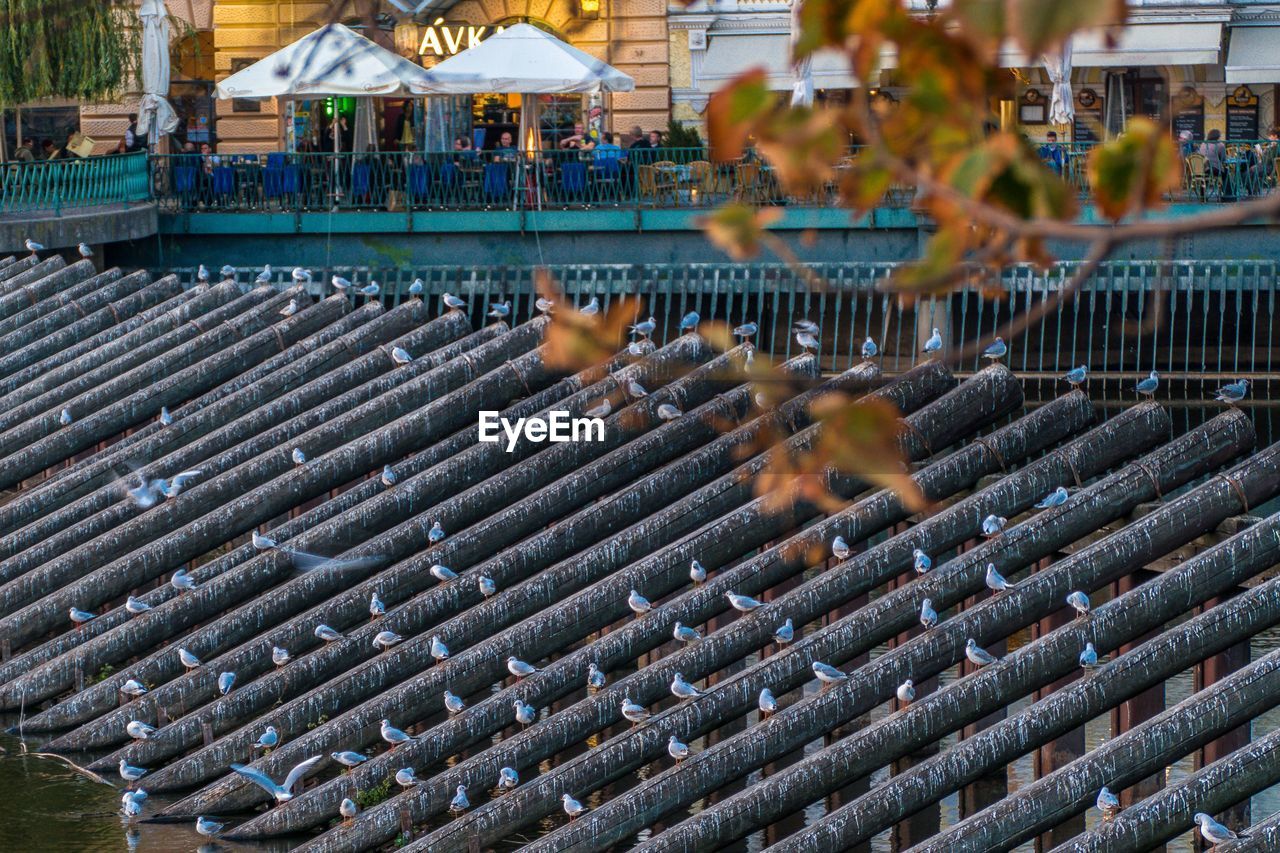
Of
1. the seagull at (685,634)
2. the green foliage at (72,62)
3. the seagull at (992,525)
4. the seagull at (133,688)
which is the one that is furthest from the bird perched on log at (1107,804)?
the green foliage at (72,62)

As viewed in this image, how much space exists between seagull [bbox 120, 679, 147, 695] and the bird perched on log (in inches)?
258

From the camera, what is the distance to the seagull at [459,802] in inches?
461

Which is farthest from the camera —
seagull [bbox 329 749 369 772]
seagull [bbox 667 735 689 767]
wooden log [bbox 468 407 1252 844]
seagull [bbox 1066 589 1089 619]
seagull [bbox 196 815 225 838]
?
seagull [bbox 329 749 369 772]

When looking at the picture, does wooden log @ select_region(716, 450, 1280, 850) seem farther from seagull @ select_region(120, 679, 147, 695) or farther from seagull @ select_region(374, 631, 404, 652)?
seagull @ select_region(120, 679, 147, 695)

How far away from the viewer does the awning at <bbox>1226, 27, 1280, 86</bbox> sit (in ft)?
104

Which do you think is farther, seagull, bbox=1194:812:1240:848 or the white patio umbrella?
the white patio umbrella

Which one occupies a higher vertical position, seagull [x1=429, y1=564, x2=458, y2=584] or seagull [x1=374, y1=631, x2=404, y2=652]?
seagull [x1=429, y1=564, x2=458, y2=584]

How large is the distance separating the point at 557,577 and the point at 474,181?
14564mm

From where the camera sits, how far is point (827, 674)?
11914 mm

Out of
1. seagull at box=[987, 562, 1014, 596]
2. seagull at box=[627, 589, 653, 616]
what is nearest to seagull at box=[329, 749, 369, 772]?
seagull at box=[627, 589, 653, 616]

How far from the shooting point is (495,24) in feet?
110

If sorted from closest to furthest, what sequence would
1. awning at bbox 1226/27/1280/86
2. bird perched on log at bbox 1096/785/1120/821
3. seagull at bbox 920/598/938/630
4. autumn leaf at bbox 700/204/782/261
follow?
autumn leaf at bbox 700/204/782/261, bird perched on log at bbox 1096/785/1120/821, seagull at bbox 920/598/938/630, awning at bbox 1226/27/1280/86

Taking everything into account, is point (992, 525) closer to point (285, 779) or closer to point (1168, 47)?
point (285, 779)

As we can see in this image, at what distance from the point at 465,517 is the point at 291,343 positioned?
468cm
